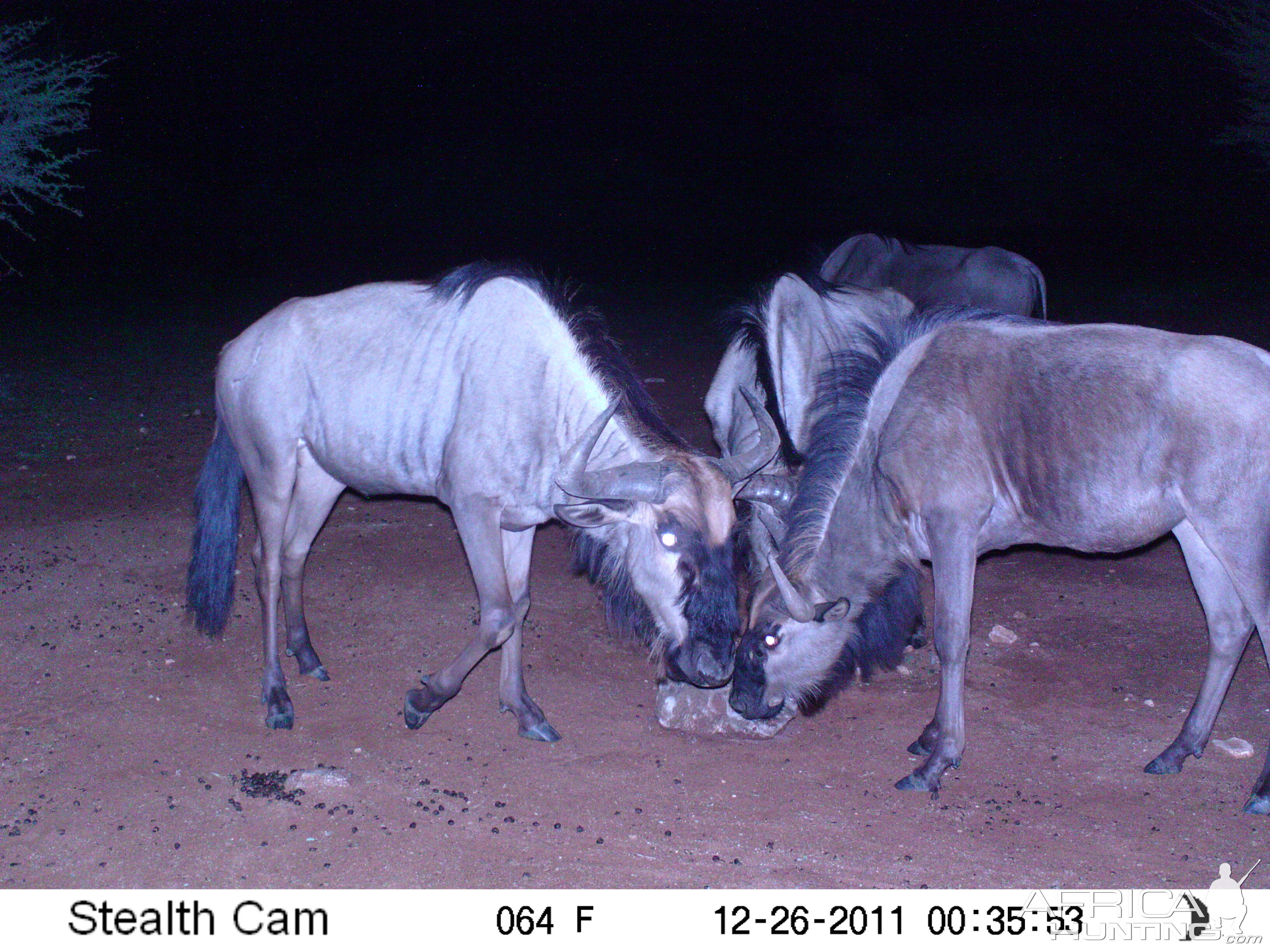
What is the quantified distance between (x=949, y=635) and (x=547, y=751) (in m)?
1.65

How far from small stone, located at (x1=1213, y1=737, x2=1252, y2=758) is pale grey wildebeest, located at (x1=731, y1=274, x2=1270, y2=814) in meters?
0.17

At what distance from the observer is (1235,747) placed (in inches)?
168

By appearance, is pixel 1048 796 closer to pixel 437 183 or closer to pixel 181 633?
pixel 181 633

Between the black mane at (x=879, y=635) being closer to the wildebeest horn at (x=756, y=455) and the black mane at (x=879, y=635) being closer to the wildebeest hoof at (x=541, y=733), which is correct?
the wildebeest horn at (x=756, y=455)

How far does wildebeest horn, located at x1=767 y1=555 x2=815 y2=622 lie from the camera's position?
3998 mm

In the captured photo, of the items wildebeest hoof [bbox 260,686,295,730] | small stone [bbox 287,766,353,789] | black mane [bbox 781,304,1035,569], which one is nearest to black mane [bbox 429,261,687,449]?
black mane [bbox 781,304,1035,569]

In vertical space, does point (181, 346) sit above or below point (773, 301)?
below

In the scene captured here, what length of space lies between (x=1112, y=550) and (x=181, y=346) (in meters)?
10.6

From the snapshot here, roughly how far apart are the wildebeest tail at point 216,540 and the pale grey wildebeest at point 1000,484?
8.16 ft

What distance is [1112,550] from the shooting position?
420cm

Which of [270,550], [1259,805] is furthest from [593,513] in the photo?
[1259,805]

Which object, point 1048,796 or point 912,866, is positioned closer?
point 912,866

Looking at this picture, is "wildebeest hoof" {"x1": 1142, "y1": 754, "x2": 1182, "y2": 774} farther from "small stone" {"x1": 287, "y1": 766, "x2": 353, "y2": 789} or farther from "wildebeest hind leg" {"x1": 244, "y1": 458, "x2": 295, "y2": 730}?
"wildebeest hind leg" {"x1": 244, "y1": 458, "x2": 295, "y2": 730}

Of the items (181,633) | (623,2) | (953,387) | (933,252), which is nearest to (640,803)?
(953,387)
